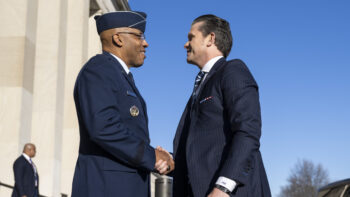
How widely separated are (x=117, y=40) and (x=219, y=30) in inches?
33.5

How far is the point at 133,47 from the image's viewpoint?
4.32m

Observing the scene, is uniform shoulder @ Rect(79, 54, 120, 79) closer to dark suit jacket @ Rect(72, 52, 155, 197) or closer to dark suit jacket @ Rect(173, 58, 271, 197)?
dark suit jacket @ Rect(72, 52, 155, 197)

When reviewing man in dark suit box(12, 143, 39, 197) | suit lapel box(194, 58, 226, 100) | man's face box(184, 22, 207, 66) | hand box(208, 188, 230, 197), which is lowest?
hand box(208, 188, 230, 197)

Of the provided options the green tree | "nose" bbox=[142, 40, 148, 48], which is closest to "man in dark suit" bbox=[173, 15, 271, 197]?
"nose" bbox=[142, 40, 148, 48]

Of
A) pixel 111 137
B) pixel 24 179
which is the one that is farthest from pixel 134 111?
pixel 24 179

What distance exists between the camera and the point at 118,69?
4.07m

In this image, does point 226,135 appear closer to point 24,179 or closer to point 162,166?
point 162,166

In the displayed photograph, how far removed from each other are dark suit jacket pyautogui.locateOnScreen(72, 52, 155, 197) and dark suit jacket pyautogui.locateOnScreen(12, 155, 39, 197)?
6.11 m

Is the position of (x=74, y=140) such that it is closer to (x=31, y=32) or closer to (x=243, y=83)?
(x=31, y=32)

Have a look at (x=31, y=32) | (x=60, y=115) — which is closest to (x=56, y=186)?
(x=60, y=115)

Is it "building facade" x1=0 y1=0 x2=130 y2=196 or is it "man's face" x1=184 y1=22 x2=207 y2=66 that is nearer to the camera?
"man's face" x1=184 y1=22 x2=207 y2=66

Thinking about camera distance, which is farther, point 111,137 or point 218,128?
point 218,128

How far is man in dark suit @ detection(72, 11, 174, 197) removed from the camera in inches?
144

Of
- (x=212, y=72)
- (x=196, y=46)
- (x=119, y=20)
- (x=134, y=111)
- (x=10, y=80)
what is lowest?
(x=134, y=111)
